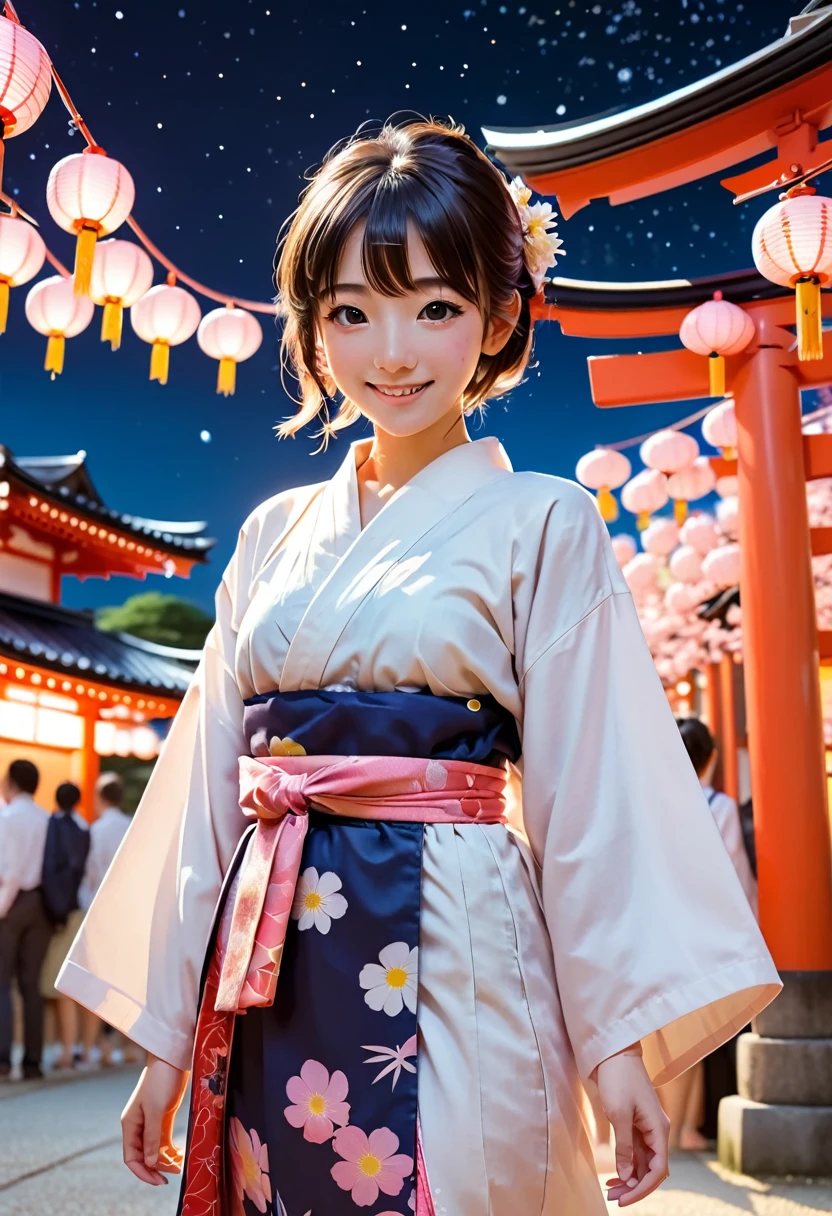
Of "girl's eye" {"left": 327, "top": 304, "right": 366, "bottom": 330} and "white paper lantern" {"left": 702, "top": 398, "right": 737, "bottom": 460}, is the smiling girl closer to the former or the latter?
"girl's eye" {"left": 327, "top": 304, "right": 366, "bottom": 330}

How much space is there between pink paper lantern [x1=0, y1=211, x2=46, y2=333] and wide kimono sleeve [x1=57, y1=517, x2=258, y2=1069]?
3029 millimetres

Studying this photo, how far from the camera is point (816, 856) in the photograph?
4.24m

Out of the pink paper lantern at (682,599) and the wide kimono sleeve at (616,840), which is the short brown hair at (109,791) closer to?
the wide kimono sleeve at (616,840)

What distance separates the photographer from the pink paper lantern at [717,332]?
14.5 feet

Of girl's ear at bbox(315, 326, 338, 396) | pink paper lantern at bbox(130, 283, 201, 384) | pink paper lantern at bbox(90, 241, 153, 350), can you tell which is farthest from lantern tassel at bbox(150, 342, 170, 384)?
girl's ear at bbox(315, 326, 338, 396)

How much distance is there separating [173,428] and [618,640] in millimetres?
12631

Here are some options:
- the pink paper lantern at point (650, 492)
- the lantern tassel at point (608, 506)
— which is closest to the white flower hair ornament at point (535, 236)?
the lantern tassel at point (608, 506)

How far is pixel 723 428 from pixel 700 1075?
146 inches

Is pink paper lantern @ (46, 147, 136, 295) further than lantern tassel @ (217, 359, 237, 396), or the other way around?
lantern tassel @ (217, 359, 237, 396)

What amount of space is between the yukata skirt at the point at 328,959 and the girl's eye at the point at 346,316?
1.74 feet

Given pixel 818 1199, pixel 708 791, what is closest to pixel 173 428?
pixel 708 791

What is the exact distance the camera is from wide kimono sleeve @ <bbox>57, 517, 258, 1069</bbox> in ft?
4.82

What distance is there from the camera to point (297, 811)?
1.36 m

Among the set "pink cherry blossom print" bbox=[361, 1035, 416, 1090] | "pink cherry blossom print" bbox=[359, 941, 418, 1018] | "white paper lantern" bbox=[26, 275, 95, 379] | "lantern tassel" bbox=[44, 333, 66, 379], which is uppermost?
"white paper lantern" bbox=[26, 275, 95, 379]
